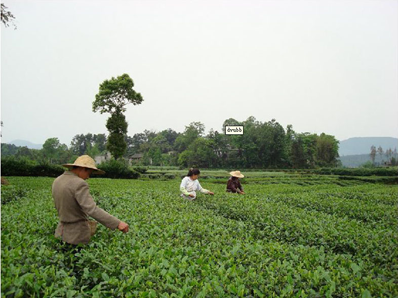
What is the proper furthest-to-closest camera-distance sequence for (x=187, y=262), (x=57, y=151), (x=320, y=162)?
1. (x=320, y=162)
2. (x=57, y=151)
3. (x=187, y=262)

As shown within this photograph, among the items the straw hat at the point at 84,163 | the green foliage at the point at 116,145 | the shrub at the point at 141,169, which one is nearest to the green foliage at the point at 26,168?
the green foliage at the point at 116,145

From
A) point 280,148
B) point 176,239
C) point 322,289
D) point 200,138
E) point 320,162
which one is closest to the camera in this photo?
point 322,289

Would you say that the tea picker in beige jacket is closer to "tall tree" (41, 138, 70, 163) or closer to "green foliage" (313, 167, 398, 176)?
"tall tree" (41, 138, 70, 163)

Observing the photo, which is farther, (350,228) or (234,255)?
(350,228)

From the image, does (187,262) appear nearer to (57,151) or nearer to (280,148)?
(57,151)

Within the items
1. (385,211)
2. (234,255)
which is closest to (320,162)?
(385,211)

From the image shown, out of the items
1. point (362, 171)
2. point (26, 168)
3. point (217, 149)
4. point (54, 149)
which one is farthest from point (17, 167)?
point (362, 171)

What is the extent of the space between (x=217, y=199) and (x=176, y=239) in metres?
4.58

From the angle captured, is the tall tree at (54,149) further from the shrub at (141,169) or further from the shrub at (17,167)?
the shrub at (141,169)

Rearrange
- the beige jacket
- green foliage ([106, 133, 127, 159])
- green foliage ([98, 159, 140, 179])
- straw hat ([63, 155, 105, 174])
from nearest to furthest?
the beige jacket < straw hat ([63, 155, 105, 174]) < green foliage ([98, 159, 140, 179]) < green foliage ([106, 133, 127, 159])

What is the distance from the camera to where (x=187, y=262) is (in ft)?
10.2

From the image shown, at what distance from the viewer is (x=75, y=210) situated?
3598 millimetres

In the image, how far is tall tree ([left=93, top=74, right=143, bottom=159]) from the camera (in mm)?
30359

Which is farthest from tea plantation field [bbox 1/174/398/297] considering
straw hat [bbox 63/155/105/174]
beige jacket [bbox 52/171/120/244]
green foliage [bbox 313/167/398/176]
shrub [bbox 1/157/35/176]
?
green foliage [bbox 313/167/398/176]
